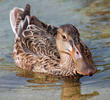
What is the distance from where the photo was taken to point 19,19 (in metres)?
9.49

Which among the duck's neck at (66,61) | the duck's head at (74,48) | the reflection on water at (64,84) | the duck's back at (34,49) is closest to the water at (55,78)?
the reflection on water at (64,84)

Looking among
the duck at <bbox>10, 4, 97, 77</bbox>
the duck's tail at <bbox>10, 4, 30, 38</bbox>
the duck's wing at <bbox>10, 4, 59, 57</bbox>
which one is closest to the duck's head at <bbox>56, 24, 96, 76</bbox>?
the duck at <bbox>10, 4, 97, 77</bbox>

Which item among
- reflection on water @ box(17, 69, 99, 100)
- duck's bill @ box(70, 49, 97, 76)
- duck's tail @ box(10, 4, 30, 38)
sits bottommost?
reflection on water @ box(17, 69, 99, 100)

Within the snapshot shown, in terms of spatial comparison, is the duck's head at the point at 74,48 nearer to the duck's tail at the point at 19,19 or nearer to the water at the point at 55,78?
the water at the point at 55,78

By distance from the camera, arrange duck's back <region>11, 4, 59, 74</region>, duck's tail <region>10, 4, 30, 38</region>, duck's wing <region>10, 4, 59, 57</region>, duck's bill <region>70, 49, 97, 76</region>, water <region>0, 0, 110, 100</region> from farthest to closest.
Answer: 1. duck's tail <region>10, 4, 30, 38</region>
2. duck's wing <region>10, 4, 59, 57</region>
3. duck's back <region>11, 4, 59, 74</region>
4. water <region>0, 0, 110, 100</region>
5. duck's bill <region>70, 49, 97, 76</region>

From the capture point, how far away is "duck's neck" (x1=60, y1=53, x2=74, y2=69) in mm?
7340

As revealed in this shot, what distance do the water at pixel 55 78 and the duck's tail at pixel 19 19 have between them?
1.22 feet

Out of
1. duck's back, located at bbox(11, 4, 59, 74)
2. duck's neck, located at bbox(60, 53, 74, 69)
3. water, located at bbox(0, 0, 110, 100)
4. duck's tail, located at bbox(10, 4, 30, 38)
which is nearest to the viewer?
water, located at bbox(0, 0, 110, 100)

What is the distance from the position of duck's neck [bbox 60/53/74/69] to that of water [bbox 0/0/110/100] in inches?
11.9

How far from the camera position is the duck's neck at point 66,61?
289 inches

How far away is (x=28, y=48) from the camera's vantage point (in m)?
8.23

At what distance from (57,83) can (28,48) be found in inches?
55.8

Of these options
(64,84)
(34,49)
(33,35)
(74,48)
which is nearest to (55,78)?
(64,84)

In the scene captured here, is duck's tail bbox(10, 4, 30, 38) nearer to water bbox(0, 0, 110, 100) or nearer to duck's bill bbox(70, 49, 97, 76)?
water bbox(0, 0, 110, 100)
